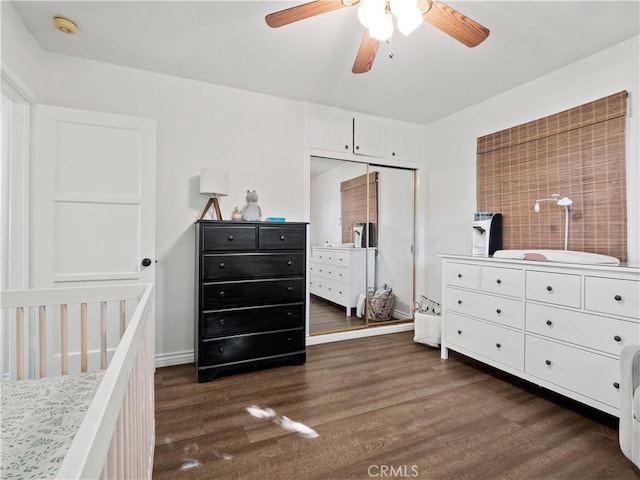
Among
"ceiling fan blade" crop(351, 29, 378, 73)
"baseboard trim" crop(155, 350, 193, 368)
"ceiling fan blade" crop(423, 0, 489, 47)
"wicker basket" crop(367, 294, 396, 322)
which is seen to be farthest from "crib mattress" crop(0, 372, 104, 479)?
"wicker basket" crop(367, 294, 396, 322)

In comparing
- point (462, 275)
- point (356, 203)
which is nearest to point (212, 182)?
point (356, 203)

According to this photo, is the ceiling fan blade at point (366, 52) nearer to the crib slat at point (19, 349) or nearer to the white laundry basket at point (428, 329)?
the crib slat at point (19, 349)

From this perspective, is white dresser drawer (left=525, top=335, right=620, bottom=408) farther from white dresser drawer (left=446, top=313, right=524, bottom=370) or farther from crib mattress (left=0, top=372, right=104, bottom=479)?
crib mattress (left=0, top=372, right=104, bottom=479)

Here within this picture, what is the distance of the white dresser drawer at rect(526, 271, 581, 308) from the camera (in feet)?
6.43

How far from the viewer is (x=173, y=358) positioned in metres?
2.74

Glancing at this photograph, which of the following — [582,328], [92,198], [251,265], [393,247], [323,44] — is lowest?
[582,328]

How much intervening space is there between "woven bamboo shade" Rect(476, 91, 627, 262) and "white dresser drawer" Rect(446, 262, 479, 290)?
1.82 feet

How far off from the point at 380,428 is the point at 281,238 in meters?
1.51

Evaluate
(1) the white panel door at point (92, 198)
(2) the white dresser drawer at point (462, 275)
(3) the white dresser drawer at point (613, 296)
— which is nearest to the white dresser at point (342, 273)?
(2) the white dresser drawer at point (462, 275)

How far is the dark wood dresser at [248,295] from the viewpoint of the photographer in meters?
2.41

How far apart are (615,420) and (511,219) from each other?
158 cm

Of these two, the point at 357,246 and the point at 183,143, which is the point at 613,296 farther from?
the point at 183,143

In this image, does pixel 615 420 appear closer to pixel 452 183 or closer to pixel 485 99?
pixel 452 183

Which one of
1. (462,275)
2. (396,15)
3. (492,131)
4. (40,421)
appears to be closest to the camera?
(40,421)
